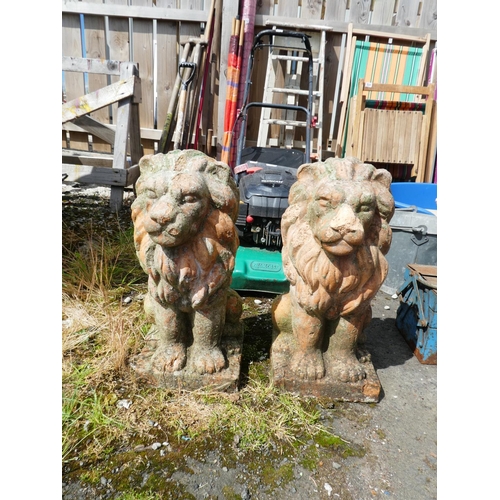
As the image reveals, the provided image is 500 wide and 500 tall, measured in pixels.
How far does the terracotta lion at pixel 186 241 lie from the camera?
1596mm

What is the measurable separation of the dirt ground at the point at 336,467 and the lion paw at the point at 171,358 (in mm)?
399

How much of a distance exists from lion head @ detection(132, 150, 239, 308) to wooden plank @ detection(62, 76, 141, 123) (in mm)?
2855

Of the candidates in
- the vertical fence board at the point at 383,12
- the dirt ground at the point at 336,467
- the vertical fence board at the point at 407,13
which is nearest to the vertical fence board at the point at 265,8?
the vertical fence board at the point at 383,12

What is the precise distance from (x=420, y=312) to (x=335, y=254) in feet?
3.53

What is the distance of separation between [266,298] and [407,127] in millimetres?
3313

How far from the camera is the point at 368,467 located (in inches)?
67.0

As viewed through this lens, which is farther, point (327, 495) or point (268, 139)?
point (268, 139)

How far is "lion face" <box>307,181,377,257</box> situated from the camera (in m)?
1.58

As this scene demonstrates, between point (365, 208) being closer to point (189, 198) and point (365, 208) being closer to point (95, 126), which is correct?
point (189, 198)

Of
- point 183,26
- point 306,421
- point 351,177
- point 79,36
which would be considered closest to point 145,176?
point 351,177

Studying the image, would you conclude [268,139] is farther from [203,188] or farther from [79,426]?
[79,426]

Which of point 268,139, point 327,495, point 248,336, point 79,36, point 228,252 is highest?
point 79,36

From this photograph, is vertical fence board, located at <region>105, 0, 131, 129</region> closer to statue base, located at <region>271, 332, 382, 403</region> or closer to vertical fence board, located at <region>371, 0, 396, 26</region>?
vertical fence board, located at <region>371, 0, 396, 26</region>

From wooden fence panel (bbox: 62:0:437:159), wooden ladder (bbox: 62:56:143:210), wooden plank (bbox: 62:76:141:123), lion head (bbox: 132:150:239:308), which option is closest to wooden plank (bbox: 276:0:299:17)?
wooden fence panel (bbox: 62:0:437:159)
